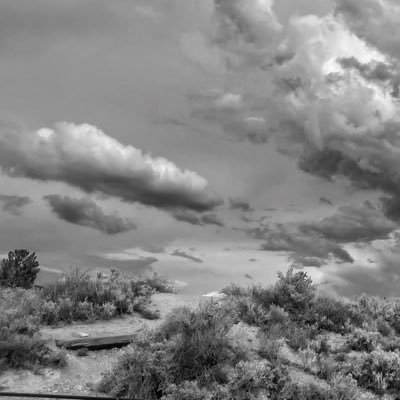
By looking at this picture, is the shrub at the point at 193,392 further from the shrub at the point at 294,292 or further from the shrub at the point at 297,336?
the shrub at the point at 294,292

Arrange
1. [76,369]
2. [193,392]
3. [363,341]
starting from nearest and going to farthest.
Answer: [193,392] < [76,369] < [363,341]

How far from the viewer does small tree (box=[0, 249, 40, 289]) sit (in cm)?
1802

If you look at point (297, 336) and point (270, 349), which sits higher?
point (297, 336)

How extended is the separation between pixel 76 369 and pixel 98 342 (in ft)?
3.72

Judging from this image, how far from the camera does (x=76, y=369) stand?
11.9 metres

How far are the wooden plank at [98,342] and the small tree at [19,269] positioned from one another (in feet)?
19.6

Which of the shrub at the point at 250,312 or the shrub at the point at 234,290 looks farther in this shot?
the shrub at the point at 234,290

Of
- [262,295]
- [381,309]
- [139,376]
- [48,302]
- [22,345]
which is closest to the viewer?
[139,376]

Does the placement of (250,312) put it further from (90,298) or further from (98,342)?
(90,298)

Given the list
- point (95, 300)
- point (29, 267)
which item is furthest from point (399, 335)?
point (29, 267)

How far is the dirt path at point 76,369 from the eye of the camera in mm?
10961

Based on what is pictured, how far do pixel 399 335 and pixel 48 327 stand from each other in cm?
1086

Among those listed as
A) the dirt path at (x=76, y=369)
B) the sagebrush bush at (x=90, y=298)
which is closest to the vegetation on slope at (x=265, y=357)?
the dirt path at (x=76, y=369)

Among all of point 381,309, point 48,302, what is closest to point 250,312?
point 381,309
